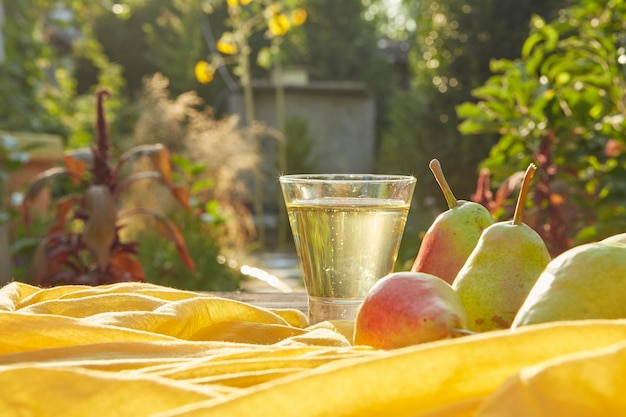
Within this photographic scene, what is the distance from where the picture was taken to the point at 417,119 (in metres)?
11.0

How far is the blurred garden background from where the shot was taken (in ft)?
10.6

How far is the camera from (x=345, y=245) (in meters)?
1.27

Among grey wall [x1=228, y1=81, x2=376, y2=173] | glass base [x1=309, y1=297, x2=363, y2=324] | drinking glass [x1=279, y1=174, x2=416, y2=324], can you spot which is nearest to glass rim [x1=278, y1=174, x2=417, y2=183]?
drinking glass [x1=279, y1=174, x2=416, y2=324]

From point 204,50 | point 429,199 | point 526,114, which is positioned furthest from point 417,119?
point 204,50

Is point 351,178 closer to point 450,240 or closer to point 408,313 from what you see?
point 450,240

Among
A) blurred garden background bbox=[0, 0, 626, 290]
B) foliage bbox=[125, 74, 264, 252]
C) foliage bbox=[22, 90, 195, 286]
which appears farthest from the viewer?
foliage bbox=[125, 74, 264, 252]

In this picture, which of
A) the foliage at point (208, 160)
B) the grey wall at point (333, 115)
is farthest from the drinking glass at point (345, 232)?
the grey wall at point (333, 115)

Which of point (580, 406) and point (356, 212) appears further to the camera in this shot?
point (356, 212)

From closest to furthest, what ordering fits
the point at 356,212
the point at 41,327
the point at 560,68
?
the point at 41,327 < the point at 356,212 < the point at 560,68

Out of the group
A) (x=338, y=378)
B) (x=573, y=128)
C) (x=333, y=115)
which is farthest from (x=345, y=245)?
(x=333, y=115)

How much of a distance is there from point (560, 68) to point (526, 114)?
239mm

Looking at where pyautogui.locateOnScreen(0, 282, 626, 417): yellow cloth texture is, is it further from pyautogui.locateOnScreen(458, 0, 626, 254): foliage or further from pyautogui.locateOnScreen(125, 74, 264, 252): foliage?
pyautogui.locateOnScreen(125, 74, 264, 252): foliage

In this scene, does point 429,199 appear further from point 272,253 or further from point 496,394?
point 496,394

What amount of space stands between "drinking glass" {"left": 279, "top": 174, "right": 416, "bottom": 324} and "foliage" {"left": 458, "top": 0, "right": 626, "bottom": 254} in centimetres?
182
